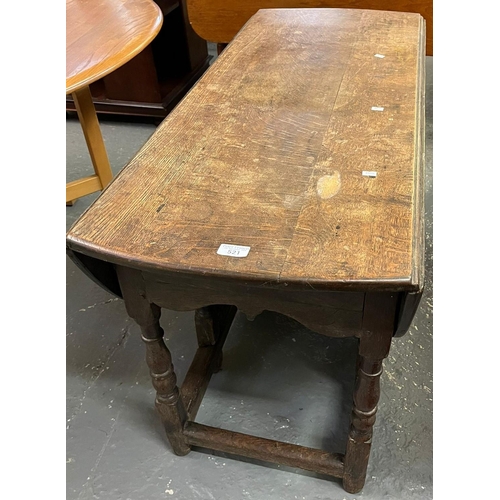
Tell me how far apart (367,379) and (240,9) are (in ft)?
5.78

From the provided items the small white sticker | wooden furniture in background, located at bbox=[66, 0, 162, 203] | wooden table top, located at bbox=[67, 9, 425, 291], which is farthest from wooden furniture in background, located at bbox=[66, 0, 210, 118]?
the small white sticker

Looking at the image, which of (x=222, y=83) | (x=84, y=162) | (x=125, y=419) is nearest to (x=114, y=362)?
(x=125, y=419)

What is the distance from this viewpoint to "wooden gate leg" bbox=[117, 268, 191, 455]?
932 millimetres

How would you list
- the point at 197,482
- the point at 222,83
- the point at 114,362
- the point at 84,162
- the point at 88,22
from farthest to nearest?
the point at 84,162 < the point at 88,22 < the point at 114,362 < the point at 222,83 < the point at 197,482

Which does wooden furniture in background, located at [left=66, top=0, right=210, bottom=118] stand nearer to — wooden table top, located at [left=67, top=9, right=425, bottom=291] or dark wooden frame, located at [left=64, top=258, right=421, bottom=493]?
wooden table top, located at [left=67, top=9, right=425, bottom=291]

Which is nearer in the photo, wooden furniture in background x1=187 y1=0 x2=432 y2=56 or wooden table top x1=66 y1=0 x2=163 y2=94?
wooden table top x1=66 y1=0 x2=163 y2=94

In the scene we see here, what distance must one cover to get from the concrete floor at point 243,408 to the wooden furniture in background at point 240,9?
1.07m

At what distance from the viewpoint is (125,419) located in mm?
1328

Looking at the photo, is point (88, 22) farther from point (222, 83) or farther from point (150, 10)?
point (222, 83)

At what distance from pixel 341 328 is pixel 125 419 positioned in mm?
740

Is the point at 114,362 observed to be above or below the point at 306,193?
below

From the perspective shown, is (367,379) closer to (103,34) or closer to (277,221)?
(277,221)

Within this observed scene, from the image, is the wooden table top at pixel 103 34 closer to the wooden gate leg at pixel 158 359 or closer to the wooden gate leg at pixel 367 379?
the wooden gate leg at pixel 158 359

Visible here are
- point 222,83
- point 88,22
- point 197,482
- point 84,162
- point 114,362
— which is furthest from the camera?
point 84,162
